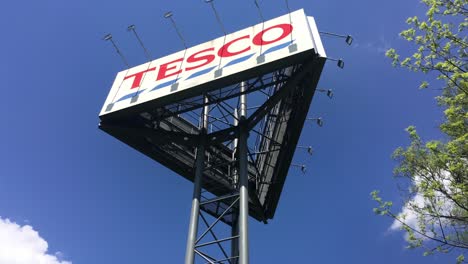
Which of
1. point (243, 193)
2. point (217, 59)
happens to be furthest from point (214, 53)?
point (243, 193)

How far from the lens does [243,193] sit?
13664mm

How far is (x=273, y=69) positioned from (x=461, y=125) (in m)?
6.47

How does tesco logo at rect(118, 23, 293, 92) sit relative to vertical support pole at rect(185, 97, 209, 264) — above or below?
above

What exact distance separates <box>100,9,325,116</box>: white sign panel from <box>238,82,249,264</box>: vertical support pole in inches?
59.1

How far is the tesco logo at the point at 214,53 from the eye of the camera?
14875mm

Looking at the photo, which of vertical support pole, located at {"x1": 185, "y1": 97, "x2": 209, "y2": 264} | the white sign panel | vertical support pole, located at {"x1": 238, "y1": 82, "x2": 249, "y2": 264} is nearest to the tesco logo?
the white sign panel

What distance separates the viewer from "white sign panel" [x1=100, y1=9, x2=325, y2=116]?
13906 mm

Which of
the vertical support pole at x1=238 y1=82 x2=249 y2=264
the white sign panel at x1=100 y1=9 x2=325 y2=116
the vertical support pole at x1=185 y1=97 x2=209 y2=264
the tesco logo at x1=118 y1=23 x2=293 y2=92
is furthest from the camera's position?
the tesco logo at x1=118 y1=23 x2=293 y2=92

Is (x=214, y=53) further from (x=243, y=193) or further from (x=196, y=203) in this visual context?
(x=196, y=203)

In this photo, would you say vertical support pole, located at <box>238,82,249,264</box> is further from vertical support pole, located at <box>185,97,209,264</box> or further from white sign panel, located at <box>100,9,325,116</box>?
vertical support pole, located at <box>185,97,209,264</box>

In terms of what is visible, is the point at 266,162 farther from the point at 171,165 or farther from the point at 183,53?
the point at 183,53

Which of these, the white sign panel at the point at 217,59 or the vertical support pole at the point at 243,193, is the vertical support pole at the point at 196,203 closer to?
the vertical support pole at the point at 243,193

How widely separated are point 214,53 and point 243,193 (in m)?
6.01

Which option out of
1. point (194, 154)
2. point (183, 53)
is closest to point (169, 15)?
point (183, 53)
